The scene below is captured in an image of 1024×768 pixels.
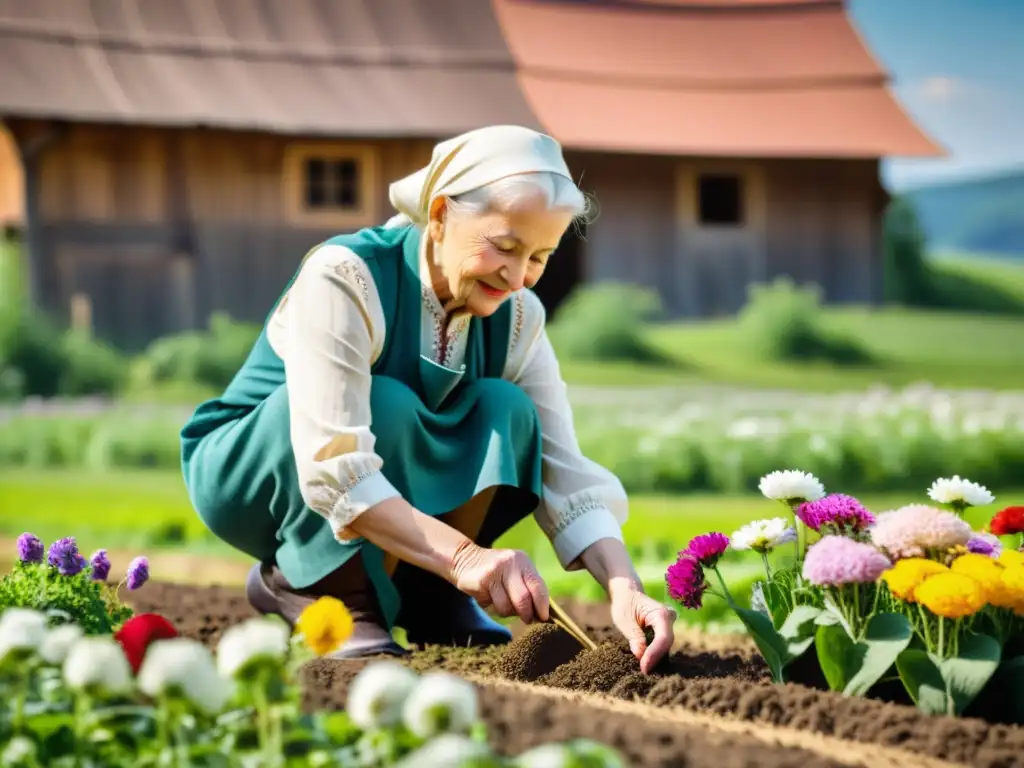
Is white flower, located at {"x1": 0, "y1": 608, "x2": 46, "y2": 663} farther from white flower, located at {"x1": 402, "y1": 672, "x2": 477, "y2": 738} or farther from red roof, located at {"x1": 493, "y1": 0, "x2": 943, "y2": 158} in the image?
red roof, located at {"x1": 493, "y1": 0, "x2": 943, "y2": 158}

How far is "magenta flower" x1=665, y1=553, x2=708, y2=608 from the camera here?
2559 mm

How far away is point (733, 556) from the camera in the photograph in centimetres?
524

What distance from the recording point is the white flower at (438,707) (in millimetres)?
1445

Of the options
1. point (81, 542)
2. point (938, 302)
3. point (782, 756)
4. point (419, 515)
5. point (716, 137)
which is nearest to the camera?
point (782, 756)

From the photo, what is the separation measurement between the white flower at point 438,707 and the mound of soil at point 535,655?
1.22 metres

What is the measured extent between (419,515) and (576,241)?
10.1 metres

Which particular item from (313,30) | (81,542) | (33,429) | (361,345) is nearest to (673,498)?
(81,542)

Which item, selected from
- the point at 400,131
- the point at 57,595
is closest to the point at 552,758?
the point at 57,595

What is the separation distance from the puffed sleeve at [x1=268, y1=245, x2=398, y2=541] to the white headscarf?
21 cm

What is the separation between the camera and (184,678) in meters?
1.51

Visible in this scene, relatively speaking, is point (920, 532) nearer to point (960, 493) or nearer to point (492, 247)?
point (960, 493)

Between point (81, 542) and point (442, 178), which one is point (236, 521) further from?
point (81, 542)

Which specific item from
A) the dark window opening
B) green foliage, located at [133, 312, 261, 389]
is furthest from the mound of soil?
the dark window opening

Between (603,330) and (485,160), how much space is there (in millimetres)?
7751
